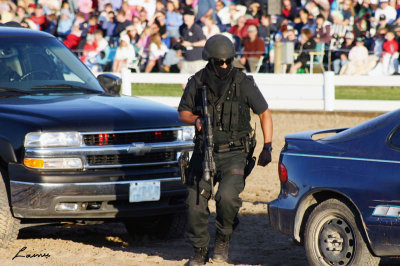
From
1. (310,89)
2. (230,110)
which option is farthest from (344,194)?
(310,89)

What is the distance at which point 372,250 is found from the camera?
571 cm

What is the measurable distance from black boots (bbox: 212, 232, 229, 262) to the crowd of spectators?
1188 cm

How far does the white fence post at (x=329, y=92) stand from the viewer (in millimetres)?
15938

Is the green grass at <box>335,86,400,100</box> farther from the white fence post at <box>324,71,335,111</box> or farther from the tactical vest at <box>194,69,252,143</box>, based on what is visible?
the tactical vest at <box>194,69,252,143</box>

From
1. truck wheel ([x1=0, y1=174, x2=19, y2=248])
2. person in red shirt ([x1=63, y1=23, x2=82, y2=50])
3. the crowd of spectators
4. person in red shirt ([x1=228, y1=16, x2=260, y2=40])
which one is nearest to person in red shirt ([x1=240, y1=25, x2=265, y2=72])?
the crowd of spectators

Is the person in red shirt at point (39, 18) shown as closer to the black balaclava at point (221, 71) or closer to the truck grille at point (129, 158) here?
the truck grille at point (129, 158)

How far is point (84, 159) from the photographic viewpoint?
22.6 feet

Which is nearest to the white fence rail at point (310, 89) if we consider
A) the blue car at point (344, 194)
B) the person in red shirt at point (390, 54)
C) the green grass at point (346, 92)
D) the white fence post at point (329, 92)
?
the white fence post at point (329, 92)

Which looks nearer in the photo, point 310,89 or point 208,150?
point 208,150

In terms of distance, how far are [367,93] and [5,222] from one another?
14632 millimetres

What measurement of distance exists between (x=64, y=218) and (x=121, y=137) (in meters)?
0.83

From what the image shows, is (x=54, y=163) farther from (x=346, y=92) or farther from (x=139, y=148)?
(x=346, y=92)

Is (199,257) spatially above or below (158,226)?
above

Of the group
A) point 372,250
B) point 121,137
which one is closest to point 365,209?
point 372,250
